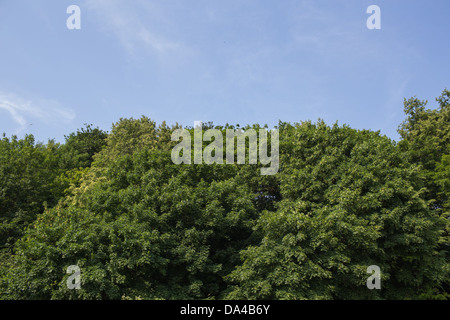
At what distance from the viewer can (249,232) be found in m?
22.4

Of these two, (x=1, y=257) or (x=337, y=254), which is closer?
(x=337, y=254)

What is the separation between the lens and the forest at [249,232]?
16.3 metres

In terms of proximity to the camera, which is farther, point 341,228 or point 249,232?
point 249,232

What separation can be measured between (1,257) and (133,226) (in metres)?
14.7

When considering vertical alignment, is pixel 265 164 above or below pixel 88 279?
above

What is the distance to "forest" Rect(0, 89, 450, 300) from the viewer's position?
1633cm

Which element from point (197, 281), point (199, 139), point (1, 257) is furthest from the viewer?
point (199, 139)

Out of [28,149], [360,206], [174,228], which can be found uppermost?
[28,149]

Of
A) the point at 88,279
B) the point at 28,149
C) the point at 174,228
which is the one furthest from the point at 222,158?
the point at 28,149

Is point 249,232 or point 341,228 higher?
point 341,228

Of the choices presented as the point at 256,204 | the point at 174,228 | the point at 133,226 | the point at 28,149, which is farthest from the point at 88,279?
the point at 28,149

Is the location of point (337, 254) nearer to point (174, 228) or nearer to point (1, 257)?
point (174, 228)
